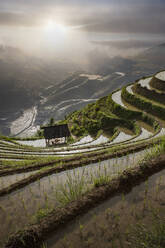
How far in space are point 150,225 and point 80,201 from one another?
2819 mm

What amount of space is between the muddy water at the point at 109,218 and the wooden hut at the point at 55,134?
3779 cm

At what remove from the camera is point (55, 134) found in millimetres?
45906

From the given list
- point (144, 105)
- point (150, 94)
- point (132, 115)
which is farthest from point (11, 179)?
point (150, 94)

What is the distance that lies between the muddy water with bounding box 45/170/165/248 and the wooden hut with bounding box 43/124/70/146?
37.8 m

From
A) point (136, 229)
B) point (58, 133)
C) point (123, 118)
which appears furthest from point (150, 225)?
point (58, 133)

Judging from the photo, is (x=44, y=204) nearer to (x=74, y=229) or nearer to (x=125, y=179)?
(x=74, y=229)

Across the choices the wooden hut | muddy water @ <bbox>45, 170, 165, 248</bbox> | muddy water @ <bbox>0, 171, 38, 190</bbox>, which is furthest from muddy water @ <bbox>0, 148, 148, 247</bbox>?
the wooden hut

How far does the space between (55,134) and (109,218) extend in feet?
131

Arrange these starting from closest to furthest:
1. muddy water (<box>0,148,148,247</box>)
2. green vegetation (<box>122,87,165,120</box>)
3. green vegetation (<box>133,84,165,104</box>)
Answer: muddy water (<box>0,148,148,247</box>) → green vegetation (<box>122,87,165,120</box>) → green vegetation (<box>133,84,165,104</box>)

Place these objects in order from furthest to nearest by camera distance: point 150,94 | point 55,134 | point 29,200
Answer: point 55,134
point 150,94
point 29,200

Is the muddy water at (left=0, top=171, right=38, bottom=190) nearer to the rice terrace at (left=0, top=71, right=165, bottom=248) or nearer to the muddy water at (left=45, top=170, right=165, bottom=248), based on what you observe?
the rice terrace at (left=0, top=71, right=165, bottom=248)

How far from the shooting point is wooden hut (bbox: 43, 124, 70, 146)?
45169 millimetres

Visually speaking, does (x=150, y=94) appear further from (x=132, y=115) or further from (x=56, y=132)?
(x=56, y=132)

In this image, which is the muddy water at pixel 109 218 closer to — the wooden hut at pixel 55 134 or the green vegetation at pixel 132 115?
the green vegetation at pixel 132 115
